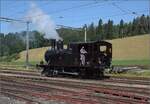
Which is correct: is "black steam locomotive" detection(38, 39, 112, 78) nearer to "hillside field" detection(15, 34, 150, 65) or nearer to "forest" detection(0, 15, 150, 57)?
"forest" detection(0, 15, 150, 57)

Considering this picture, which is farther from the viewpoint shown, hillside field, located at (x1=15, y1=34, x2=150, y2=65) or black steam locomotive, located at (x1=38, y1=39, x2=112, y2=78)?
hillside field, located at (x1=15, y1=34, x2=150, y2=65)

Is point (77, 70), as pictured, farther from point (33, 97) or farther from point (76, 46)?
point (33, 97)

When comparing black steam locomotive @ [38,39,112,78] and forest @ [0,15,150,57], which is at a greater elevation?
forest @ [0,15,150,57]

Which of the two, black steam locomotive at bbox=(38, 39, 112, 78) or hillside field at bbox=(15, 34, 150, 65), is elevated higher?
hillside field at bbox=(15, 34, 150, 65)

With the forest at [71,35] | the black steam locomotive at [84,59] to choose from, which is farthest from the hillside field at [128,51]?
the black steam locomotive at [84,59]

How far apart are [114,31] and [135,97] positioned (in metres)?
123

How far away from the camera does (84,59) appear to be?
2652 centimetres

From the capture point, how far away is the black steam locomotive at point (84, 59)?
2633 cm

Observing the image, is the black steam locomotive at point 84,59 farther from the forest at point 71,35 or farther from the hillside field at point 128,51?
the hillside field at point 128,51

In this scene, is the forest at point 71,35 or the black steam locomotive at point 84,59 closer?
the black steam locomotive at point 84,59

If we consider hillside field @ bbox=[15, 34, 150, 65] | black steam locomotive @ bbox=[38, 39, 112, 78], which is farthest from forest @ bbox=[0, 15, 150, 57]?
black steam locomotive @ bbox=[38, 39, 112, 78]

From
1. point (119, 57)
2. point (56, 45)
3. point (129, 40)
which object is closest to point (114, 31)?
point (129, 40)

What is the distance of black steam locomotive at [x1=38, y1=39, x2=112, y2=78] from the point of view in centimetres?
2633

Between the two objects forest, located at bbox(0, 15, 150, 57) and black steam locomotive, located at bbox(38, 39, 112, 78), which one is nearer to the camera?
black steam locomotive, located at bbox(38, 39, 112, 78)
